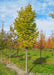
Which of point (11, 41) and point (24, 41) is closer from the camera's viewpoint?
point (24, 41)

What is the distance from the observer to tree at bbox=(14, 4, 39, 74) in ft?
35.3

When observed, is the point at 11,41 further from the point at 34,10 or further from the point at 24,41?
the point at 34,10

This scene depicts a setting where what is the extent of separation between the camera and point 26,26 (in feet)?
35.3

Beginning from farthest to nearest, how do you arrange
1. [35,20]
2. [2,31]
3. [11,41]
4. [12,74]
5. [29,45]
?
1. [2,31]
2. [11,41]
3. [35,20]
4. [29,45]
5. [12,74]

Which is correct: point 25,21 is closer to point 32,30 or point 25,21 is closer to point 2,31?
point 32,30

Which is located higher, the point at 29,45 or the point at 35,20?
the point at 35,20

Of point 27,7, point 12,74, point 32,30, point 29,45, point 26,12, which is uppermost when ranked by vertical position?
point 27,7

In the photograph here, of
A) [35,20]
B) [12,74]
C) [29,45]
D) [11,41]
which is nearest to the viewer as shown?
[12,74]

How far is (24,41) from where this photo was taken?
10.7 m

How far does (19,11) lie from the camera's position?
1135cm

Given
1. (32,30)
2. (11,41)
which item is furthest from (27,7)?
(11,41)

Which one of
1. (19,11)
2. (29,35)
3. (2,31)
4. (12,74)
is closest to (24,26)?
(29,35)

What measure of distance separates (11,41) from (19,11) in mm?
6721

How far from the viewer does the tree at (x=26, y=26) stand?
10750 millimetres
